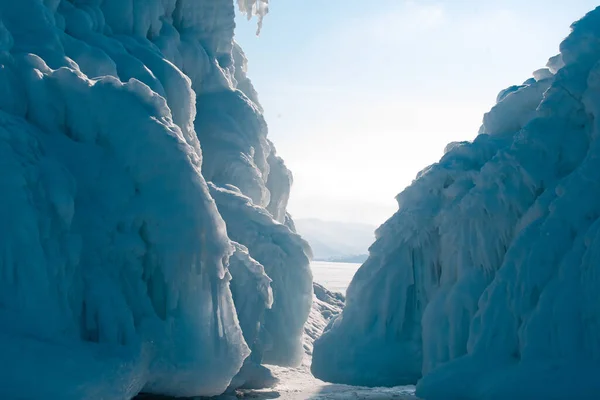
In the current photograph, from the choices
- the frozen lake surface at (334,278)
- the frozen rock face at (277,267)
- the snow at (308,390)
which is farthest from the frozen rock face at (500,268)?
the frozen lake surface at (334,278)

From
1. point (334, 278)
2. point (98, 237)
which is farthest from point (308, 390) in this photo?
point (334, 278)

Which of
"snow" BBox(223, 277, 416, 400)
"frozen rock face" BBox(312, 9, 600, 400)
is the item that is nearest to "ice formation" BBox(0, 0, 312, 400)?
"snow" BBox(223, 277, 416, 400)

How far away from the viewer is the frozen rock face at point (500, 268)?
15.7 m

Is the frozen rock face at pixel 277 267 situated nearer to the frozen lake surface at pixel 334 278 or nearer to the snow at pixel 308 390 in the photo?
the snow at pixel 308 390

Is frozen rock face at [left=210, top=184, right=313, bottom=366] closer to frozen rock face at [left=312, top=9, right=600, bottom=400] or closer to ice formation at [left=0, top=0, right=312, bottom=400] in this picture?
frozen rock face at [left=312, top=9, right=600, bottom=400]

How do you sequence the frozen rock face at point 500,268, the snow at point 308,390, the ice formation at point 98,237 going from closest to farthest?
the ice formation at point 98,237
the frozen rock face at point 500,268
the snow at point 308,390

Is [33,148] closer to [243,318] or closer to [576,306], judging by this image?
[243,318]

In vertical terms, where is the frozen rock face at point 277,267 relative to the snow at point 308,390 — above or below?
above

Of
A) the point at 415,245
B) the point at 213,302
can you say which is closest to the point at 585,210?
the point at 415,245

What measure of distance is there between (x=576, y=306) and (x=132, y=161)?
37.6ft

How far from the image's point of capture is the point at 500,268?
59.4 ft

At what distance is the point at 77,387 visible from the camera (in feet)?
42.8

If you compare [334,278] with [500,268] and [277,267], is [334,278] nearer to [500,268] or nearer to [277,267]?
[277,267]

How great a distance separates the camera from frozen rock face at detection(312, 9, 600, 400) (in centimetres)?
1569
